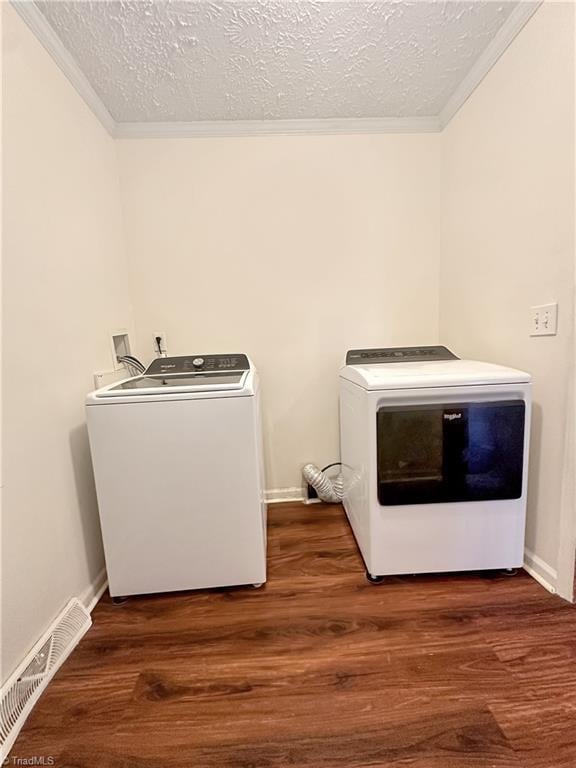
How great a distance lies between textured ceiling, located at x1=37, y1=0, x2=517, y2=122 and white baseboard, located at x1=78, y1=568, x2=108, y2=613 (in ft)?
6.79

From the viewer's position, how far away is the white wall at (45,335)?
38.4 inches

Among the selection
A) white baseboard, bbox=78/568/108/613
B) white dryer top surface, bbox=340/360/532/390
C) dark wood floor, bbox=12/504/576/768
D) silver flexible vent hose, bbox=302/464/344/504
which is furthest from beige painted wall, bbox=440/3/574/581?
white baseboard, bbox=78/568/108/613

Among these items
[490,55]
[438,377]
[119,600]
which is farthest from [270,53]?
[119,600]

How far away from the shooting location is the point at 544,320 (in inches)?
47.5

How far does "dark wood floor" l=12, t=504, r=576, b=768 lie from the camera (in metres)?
0.79

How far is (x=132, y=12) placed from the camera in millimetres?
1167

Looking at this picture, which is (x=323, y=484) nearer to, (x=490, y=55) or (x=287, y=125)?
(x=287, y=125)

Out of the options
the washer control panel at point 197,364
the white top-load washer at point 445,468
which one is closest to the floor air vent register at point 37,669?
the washer control panel at point 197,364

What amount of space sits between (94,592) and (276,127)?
233 centimetres

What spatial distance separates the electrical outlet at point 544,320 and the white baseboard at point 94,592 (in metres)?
1.95

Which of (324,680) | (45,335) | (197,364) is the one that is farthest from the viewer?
(197,364)

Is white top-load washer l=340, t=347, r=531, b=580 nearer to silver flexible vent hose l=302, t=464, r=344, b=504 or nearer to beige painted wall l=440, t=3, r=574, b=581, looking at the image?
beige painted wall l=440, t=3, r=574, b=581

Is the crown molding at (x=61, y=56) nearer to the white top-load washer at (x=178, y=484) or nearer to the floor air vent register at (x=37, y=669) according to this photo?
the white top-load washer at (x=178, y=484)

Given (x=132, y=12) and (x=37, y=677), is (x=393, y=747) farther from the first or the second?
(x=132, y=12)
